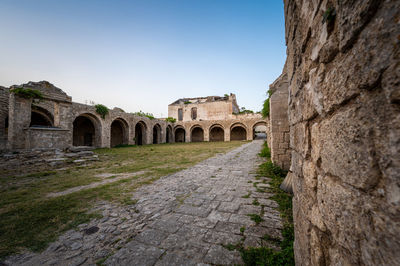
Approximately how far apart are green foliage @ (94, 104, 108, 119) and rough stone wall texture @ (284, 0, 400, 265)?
1814 cm

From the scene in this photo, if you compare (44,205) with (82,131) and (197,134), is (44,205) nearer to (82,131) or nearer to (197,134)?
(82,131)

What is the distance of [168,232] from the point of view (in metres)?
2.14

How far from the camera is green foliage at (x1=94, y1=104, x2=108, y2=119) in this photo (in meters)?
15.7

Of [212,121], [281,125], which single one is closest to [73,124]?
[212,121]

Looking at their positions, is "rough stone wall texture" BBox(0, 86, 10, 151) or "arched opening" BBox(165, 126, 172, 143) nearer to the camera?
"rough stone wall texture" BBox(0, 86, 10, 151)

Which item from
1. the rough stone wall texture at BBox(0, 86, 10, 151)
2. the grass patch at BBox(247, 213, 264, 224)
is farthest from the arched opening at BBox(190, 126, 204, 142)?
the grass patch at BBox(247, 213, 264, 224)

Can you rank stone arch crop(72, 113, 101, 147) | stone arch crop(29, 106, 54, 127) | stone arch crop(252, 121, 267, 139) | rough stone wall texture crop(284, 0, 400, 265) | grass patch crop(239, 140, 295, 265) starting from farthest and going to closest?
1. stone arch crop(252, 121, 267, 139)
2. stone arch crop(72, 113, 101, 147)
3. stone arch crop(29, 106, 54, 127)
4. grass patch crop(239, 140, 295, 265)
5. rough stone wall texture crop(284, 0, 400, 265)

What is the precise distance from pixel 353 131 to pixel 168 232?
7.36 feet

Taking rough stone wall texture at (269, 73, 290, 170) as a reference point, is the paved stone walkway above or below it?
below

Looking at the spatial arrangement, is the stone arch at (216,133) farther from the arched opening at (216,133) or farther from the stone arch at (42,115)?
the stone arch at (42,115)

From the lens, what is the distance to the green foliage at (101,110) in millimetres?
15742

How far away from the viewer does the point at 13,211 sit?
2.73 metres

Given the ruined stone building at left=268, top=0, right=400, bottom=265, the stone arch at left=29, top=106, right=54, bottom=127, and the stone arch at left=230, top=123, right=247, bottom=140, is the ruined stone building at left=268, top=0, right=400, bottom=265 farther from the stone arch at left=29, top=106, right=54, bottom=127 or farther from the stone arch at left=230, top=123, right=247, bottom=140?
the stone arch at left=230, top=123, right=247, bottom=140

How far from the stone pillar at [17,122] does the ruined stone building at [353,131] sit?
13.8 m
